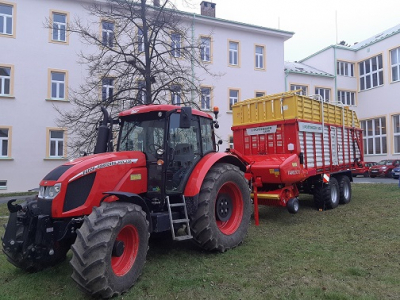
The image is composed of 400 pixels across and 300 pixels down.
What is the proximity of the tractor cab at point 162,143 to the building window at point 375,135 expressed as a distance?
89.4 feet

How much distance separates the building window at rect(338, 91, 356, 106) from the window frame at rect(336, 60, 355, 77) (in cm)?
164

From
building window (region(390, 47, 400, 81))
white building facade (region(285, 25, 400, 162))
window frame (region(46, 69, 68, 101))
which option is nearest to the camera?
window frame (region(46, 69, 68, 101))

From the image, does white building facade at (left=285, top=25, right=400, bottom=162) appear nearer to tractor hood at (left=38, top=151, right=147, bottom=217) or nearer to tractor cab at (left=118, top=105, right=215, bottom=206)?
tractor cab at (left=118, top=105, right=215, bottom=206)

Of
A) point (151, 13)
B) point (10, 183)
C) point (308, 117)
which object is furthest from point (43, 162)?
point (308, 117)

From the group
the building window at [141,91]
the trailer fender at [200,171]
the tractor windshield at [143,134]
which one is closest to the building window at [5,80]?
the building window at [141,91]

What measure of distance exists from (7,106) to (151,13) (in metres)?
9.21

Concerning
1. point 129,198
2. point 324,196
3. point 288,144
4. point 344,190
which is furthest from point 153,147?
point 344,190

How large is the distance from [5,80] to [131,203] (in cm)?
1657

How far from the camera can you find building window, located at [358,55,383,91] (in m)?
28.8

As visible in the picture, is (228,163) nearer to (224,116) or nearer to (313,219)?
(313,219)

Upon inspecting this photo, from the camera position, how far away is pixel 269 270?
16.4ft

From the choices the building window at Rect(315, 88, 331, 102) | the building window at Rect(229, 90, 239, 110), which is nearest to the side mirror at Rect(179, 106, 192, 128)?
the building window at Rect(229, 90, 239, 110)

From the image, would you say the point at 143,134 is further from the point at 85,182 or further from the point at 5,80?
the point at 5,80

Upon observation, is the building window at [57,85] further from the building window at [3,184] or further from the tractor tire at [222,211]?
the tractor tire at [222,211]
